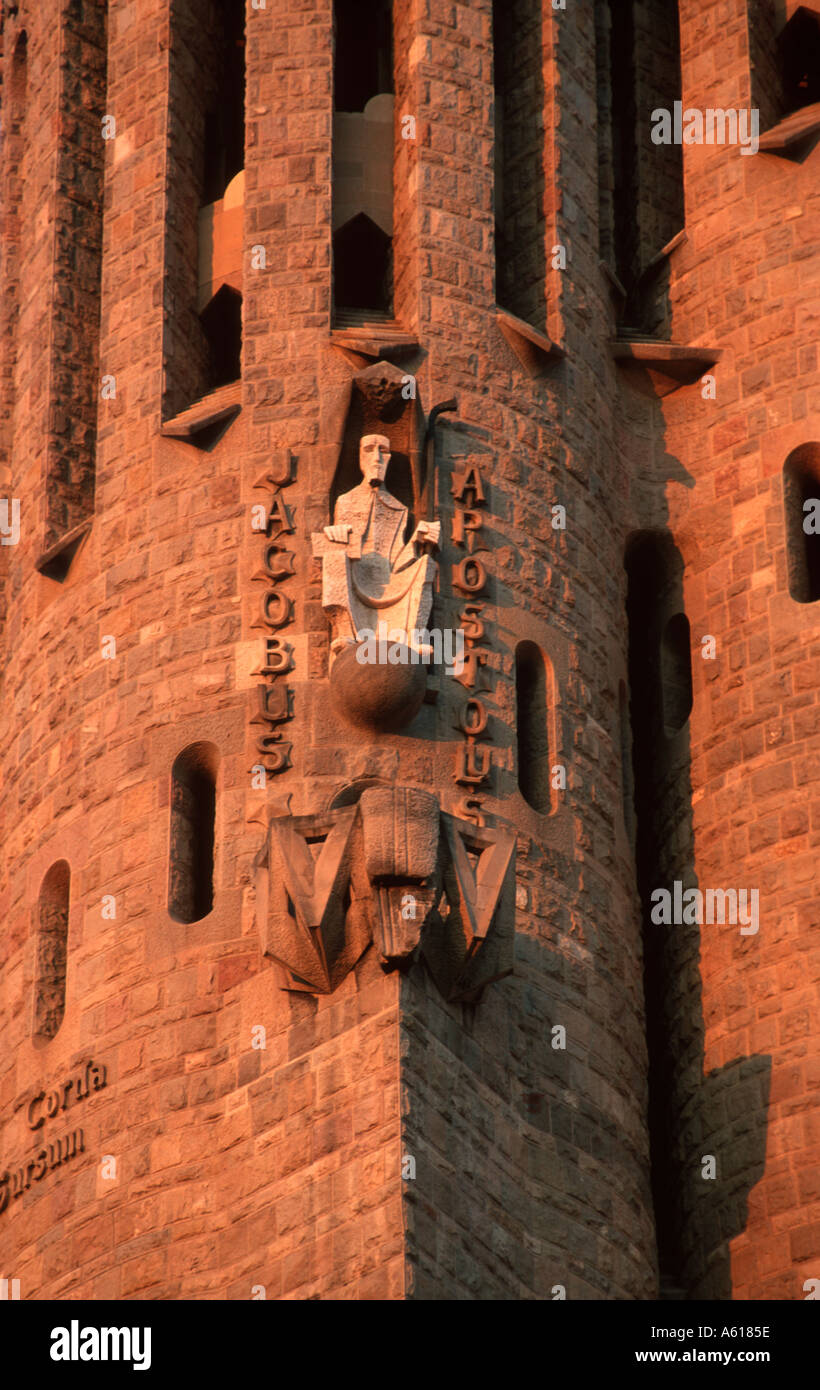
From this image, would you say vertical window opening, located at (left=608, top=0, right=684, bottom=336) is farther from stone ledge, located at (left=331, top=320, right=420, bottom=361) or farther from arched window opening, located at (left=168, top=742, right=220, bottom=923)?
arched window opening, located at (left=168, top=742, right=220, bottom=923)

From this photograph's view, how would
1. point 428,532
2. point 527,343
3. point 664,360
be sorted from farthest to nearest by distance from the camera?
point 664,360 < point 527,343 < point 428,532

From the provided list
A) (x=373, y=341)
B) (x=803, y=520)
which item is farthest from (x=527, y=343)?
(x=803, y=520)

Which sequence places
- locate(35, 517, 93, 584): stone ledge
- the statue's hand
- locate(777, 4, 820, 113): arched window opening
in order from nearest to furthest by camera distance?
1. the statue's hand
2. locate(35, 517, 93, 584): stone ledge
3. locate(777, 4, 820, 113): arched window opening

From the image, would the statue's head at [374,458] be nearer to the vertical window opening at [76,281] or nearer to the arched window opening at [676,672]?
the vertical window opening at [76,281]

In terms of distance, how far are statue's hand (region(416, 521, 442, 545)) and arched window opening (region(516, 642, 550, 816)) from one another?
1.18 metres

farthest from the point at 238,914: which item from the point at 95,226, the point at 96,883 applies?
the point at 95,226

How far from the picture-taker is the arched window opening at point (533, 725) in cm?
3728

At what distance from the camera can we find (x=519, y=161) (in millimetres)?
40750

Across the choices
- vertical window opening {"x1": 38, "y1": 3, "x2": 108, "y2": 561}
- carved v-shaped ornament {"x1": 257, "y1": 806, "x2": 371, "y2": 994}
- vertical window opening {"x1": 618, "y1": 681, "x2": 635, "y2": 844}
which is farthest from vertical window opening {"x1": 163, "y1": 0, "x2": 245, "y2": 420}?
carved v-shaped ornament {"x1": 257, "y1": 806, "x2": 371, "y2": 994}

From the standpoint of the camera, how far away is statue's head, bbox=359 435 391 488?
122 feet

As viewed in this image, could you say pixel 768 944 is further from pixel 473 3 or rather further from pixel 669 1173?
pixel 473 3

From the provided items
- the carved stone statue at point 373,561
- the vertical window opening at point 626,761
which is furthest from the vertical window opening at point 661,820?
the carved stone statue at point 373,561

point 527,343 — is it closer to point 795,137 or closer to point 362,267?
point 362,267

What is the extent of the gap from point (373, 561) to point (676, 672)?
4570mm
